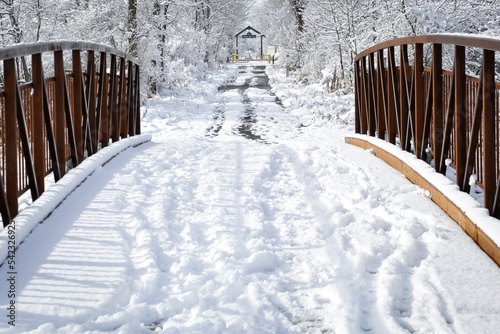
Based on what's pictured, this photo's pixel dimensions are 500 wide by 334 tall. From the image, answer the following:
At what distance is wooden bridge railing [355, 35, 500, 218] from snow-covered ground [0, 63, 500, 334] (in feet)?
1.32

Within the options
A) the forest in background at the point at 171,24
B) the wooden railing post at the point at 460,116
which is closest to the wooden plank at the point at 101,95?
the wooden railing post at the point at 460,116

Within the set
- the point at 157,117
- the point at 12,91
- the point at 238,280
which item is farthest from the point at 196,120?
the point at 238,280

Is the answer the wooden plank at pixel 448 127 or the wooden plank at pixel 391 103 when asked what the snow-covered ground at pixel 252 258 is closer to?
the wooden plank at pixel 448 127

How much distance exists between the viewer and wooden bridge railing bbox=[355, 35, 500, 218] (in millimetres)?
3605

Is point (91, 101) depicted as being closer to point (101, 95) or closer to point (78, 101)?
point (101, 95)

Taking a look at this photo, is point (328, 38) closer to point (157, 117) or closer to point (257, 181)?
point (157, 117)

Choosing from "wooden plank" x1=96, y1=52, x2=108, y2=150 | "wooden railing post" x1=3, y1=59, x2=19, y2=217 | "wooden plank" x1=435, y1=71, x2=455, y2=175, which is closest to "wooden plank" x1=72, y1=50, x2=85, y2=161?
"wooden plank" x1=96, y1=52, x2=108, y2=150

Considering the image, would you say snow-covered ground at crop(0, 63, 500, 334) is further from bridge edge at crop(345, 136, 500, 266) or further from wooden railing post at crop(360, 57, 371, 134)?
wooden railing post at crop(360, 57, 371, 134)

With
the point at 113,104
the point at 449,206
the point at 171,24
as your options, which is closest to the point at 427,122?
the point at 449,206

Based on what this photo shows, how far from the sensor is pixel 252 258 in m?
3.39

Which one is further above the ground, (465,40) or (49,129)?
(465,40)

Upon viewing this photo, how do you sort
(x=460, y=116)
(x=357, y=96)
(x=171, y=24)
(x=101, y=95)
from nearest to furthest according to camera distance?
1. (x=460, y=116)
2. (x=101, y=95)
3. (x=357, y=96)
4. (x=171, y=24)

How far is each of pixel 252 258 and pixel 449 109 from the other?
2045 mm

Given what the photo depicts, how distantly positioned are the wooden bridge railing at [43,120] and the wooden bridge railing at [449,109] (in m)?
3.07
